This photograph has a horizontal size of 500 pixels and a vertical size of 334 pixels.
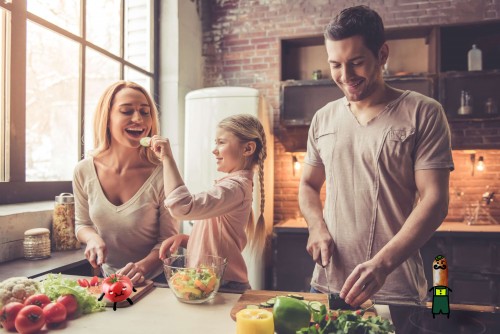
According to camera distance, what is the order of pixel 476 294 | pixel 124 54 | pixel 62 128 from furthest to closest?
pixel 124 54 → pixel 476 294 → pixel 62 128

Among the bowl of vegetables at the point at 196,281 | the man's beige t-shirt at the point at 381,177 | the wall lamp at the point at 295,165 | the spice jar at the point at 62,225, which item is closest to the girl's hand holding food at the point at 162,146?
the bowl of vegetables at the point at 196,281

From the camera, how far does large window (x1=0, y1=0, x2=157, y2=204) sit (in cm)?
236

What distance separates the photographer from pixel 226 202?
1.54 meters

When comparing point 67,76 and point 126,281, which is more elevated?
point 67,76

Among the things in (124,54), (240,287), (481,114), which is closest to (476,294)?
(481,114)

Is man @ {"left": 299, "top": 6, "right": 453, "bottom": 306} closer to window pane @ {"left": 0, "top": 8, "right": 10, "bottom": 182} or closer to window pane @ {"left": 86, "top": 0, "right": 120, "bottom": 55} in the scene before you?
window pane @ {"left": 0, "top": 8, "right": 10, "bottom": 182}

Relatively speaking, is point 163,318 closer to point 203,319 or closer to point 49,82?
point 203,319

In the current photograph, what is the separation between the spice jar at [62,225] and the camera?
2.30 meters

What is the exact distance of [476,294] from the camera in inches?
122

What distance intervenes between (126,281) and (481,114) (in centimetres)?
322

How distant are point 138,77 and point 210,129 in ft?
3.03

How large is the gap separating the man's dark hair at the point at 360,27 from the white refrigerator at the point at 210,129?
6.50 feet

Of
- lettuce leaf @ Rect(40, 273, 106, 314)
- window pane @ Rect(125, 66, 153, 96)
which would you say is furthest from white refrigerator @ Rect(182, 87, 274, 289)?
lettuce leaf @ Rect(40, 273, 106, 314)

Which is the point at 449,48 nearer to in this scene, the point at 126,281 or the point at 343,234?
the point at 343,234
